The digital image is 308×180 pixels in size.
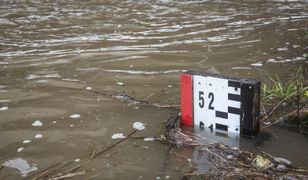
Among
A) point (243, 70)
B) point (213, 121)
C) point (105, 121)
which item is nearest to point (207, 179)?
point (213, 121)

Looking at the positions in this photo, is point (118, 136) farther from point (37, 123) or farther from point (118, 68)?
point (118, 68)

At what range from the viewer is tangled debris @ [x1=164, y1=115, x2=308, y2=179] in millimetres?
2783

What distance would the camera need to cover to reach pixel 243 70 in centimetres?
538

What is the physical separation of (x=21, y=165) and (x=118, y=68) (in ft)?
9.18

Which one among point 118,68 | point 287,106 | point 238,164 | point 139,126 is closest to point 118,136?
point 139,126

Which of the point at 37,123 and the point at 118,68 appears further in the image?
the point at 118,68

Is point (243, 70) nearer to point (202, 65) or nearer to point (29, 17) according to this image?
point (202, 65)

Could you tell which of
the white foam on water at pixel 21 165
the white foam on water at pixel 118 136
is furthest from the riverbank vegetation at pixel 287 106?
the white foam on water at pixel 21 165

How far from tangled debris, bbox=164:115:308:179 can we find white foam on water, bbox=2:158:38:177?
119cm

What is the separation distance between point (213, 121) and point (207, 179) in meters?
0.82

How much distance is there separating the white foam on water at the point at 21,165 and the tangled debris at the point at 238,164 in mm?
1193

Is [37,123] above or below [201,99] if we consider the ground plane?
below

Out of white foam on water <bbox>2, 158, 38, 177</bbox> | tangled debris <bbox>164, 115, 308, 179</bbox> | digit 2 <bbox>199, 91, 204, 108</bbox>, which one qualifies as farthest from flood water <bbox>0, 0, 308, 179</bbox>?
digit 2 <bbox>199, 91, 204, 108</bbox>

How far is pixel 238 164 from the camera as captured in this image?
2.94 m
